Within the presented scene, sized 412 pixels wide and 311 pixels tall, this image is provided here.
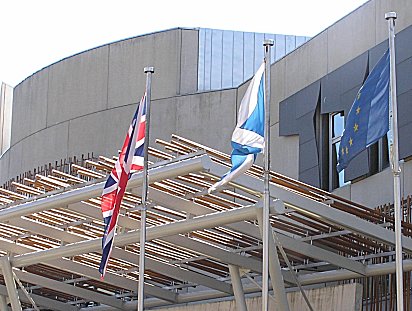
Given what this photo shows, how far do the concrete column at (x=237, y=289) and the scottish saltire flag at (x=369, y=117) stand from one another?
657cm

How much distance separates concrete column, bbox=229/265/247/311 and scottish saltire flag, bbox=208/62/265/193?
19.3ft

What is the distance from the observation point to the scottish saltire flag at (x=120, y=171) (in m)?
17.8

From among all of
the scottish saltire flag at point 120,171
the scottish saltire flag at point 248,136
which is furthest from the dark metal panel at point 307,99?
the scottish saltire flag at point 248,136

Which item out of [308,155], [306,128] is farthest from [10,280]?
[306,128]

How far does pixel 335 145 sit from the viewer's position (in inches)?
1014

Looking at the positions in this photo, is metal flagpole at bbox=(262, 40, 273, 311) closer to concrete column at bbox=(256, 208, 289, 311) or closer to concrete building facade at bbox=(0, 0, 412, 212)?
concrete column at bbox=(256, 208, 289, 311)

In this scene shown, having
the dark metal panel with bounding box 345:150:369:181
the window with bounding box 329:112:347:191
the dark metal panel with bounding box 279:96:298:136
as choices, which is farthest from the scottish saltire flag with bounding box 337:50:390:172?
the dark metal panel with bounding box 279:96:298:136

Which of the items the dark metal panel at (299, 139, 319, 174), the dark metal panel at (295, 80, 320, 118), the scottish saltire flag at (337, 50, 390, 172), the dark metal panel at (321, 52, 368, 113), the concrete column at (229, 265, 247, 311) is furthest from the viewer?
the dark metal panel at (295, 80, 320, 118)

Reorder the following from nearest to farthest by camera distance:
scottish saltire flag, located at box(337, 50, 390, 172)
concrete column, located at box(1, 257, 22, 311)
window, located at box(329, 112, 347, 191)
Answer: scottish saltire flag, located at box(337, 50, 390, 172)
concrete column, located at box(1, 257, 22, 311)
window, located at box(329, 112, 347, 191)

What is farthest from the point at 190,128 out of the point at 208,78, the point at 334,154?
the point at 334,154

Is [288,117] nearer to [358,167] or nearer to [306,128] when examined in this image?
[306,128]

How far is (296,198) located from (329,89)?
7.19 metres

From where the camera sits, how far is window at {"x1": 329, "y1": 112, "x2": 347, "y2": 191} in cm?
2522

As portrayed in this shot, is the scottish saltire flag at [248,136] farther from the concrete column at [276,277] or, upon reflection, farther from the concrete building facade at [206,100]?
the concrete building facade at [206,100]
